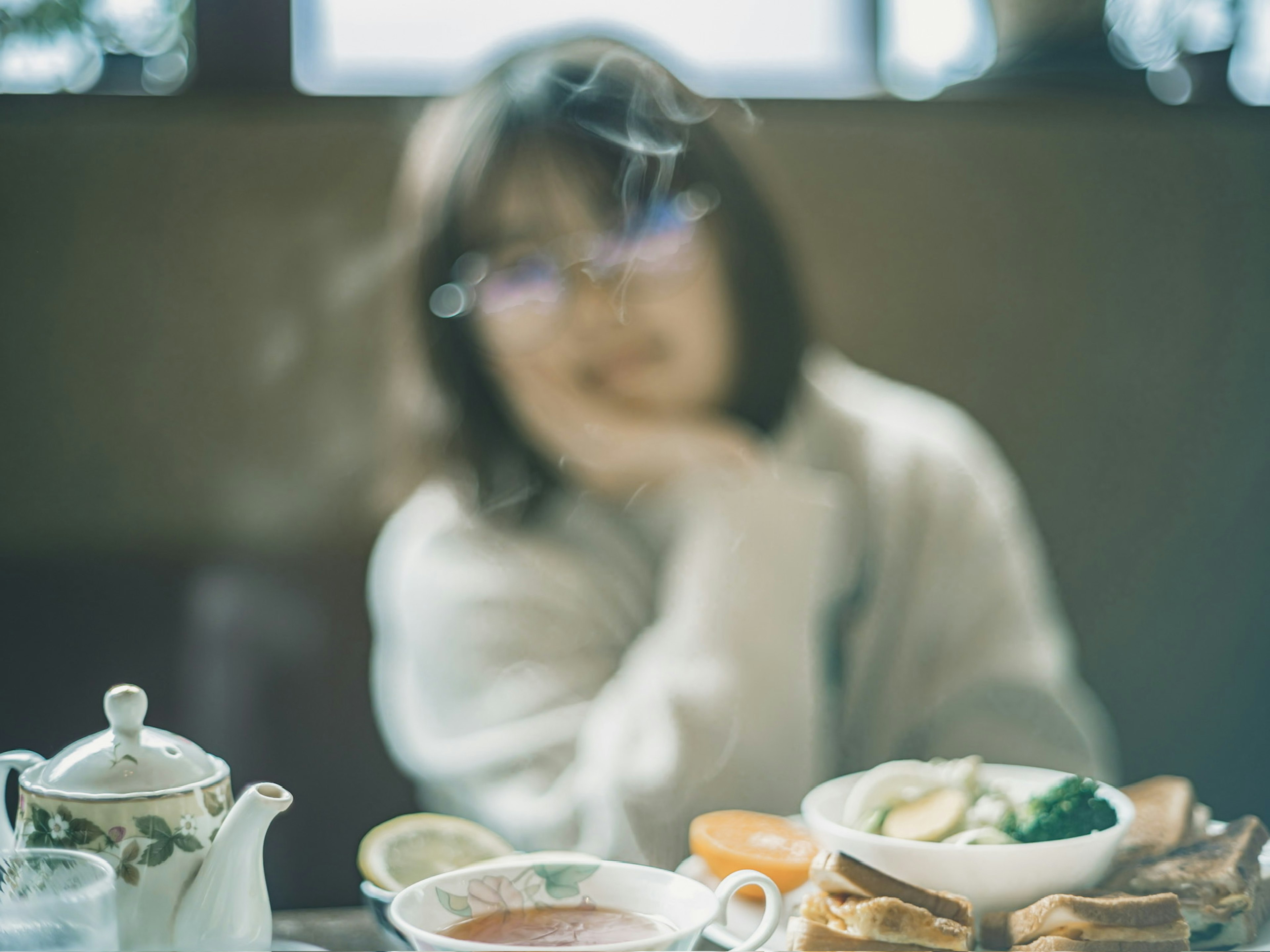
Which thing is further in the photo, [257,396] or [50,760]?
[257,396]

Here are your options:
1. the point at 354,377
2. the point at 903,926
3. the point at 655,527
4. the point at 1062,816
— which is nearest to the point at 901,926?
the point at 903,926

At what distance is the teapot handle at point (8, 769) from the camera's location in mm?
495

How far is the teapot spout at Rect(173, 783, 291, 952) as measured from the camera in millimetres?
456

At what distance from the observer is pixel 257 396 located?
621 millimetres

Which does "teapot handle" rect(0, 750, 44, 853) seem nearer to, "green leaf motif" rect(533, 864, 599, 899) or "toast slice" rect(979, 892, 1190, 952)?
"green leaf motif" rect(533, 864, 599, 899)

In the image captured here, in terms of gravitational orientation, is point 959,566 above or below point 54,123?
below

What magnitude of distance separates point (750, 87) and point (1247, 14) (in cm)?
31

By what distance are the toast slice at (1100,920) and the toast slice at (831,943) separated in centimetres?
5

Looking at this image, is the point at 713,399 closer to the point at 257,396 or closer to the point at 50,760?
the point at 257,396

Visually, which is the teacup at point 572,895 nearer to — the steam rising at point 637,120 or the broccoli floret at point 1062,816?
the broccoli floret at point 1062,816

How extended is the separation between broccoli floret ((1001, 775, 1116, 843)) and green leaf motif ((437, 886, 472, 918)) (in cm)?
27

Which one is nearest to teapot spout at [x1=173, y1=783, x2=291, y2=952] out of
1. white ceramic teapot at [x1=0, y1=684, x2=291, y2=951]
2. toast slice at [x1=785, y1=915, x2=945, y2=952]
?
white ceramic teapot at [x1=0, y1=684, x2=291, y2=951]

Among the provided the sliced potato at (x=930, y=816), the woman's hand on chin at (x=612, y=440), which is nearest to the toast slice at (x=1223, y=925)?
the sliced potato at (x=930, y=816)

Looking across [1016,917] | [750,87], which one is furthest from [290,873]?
[750,87]
